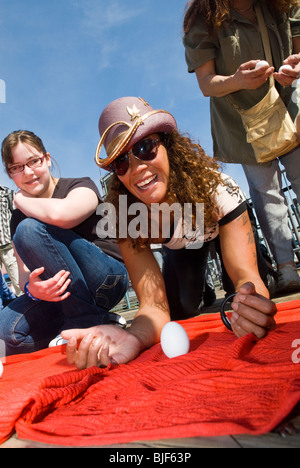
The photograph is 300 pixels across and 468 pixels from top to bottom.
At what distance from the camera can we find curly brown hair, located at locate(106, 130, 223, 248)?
85.4 inches

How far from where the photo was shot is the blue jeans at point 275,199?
9.07 ft

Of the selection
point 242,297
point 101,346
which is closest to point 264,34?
point 242,297

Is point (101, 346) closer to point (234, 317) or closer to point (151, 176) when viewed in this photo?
point (234, 317)

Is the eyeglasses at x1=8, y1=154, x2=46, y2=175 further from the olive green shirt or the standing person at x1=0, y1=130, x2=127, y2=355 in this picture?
the olive green shirt

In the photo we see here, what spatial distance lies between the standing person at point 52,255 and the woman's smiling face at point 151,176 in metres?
0.43

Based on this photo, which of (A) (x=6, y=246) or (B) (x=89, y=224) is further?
(A) (x=6, y=246)

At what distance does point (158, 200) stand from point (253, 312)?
1.07 metres

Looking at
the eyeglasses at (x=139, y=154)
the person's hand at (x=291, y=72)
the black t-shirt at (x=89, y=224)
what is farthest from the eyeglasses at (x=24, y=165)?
the person's hand at (x=291, y=72)

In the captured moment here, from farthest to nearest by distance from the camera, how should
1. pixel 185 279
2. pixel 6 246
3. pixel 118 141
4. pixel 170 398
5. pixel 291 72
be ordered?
pixel 6 246 → pixel 185 279 → pixel 291 72 → pixel 118 141 → pixel 170 398

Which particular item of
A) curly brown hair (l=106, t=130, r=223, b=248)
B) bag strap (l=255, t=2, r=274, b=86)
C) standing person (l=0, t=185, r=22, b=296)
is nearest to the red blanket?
curly brown hair (l=106, t=130, r=223, b=248)

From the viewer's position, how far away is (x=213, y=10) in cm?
265

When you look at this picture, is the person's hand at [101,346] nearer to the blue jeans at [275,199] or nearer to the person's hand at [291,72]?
the blue jeans at [275,199]

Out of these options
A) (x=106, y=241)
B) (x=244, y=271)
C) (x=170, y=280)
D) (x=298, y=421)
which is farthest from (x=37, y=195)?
(x=298, y=421)

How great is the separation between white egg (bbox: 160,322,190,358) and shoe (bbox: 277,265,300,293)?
1410 mm
